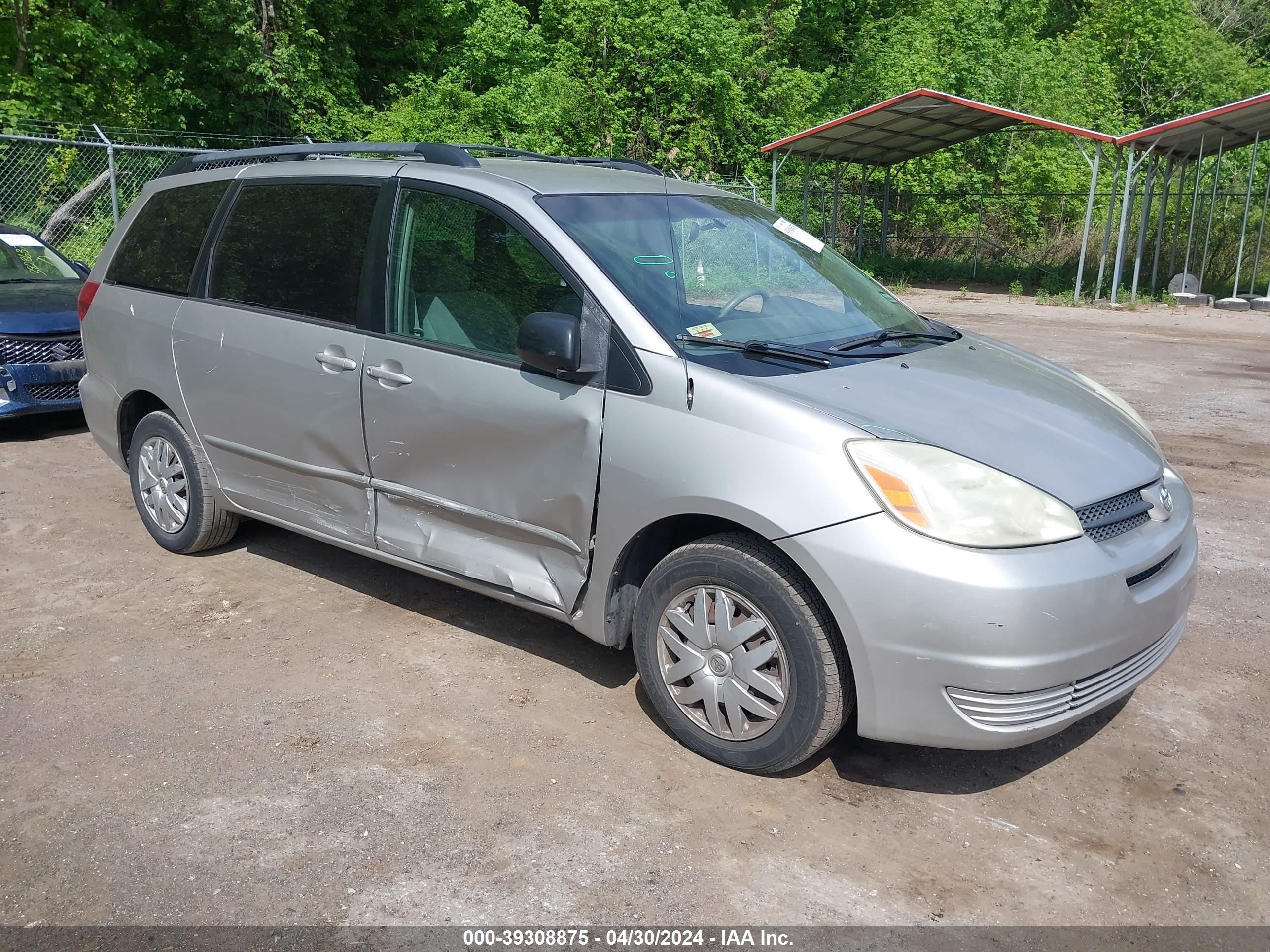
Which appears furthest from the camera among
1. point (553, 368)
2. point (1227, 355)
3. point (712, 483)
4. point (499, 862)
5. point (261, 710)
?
point (1227, 355)

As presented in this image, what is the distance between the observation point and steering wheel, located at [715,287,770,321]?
149 inches

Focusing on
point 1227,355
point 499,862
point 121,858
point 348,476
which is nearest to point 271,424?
point 348,476

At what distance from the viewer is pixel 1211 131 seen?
66.4ft

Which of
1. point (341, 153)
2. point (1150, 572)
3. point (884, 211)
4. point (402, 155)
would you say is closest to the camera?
point (1150, 572)

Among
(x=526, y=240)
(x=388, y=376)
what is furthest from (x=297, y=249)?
(x=526, y=240)

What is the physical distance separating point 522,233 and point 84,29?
20.5 metres

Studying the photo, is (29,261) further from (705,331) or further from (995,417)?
(995,417)

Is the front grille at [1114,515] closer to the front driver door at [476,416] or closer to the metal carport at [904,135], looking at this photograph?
the front driver door at [476,416]

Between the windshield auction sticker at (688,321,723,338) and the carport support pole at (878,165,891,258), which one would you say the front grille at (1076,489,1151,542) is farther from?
the carport support pole at (878,165,891,258)

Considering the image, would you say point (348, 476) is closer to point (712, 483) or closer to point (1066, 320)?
point (712, 483)

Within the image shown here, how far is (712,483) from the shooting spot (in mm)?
3230

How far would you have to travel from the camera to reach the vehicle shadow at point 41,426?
7926 millimetres

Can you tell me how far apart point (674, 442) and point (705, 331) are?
1.62 ft

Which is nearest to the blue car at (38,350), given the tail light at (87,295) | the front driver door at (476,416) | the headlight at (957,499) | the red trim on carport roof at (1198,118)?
the tail light at (87,295)
